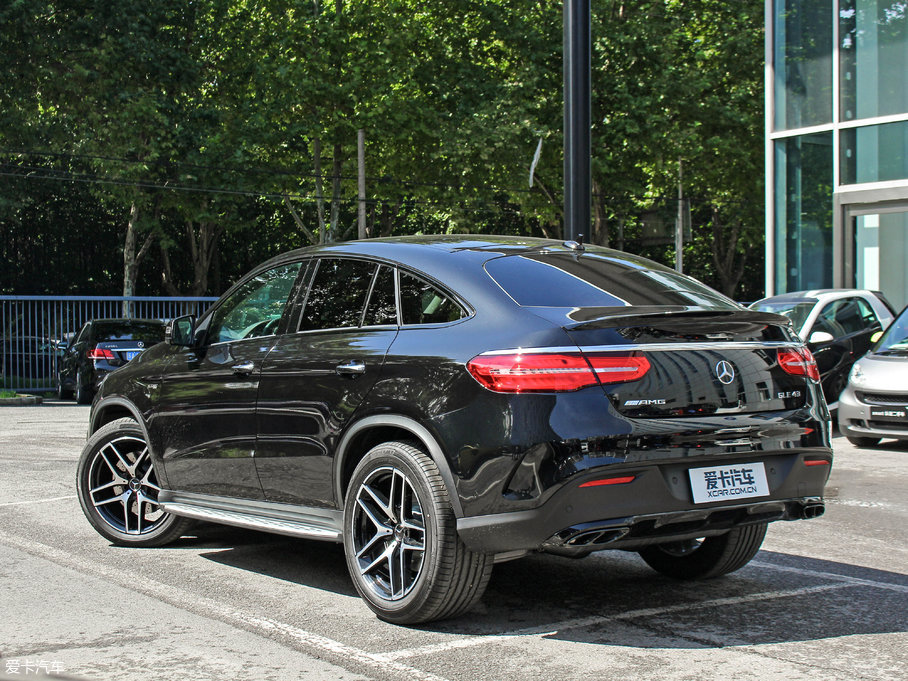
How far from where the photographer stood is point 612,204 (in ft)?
143

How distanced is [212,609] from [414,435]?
4.10 feet

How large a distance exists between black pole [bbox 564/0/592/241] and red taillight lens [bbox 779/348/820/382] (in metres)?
5.93

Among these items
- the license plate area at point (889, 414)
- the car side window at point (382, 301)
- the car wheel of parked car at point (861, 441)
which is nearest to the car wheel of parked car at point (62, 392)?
the car wheel of parked car at point (861, 441)

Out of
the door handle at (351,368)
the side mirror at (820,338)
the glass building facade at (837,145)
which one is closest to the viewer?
the door handle at (351,368)

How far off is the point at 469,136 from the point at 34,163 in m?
13.7

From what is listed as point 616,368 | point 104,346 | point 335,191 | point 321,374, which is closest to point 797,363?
point 616,368

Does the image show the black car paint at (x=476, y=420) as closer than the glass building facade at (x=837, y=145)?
Yes

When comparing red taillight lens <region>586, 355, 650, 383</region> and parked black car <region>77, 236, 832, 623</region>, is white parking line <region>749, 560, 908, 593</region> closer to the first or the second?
parked black car <region>77, 236, 832, 623</region>

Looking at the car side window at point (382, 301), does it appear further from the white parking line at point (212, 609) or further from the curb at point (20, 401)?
Answer: the curb at point (20, 401)

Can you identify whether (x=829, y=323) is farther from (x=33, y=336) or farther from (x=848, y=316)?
(x=33, y=336)

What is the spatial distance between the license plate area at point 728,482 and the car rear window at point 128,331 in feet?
54.8

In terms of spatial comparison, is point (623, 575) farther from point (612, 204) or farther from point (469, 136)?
point (612, 204)

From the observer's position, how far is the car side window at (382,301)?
5223mm

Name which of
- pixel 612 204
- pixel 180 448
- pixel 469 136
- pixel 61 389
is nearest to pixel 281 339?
pixel 180 448
